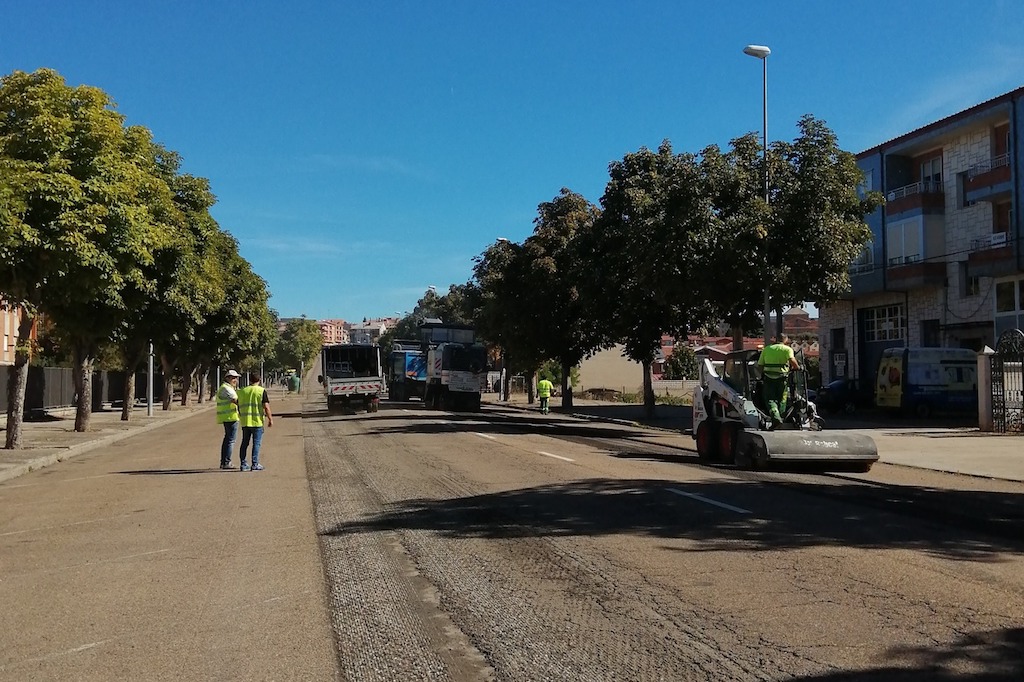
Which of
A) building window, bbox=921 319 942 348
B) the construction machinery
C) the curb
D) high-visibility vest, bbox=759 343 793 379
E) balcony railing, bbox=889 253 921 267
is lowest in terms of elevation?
the curb

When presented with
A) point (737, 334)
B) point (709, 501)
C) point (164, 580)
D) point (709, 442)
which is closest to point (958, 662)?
point (164, 580)

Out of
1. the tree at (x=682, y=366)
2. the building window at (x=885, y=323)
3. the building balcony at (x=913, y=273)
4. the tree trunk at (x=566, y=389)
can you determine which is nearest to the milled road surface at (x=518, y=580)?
the building balcony at (x=913, y=273)

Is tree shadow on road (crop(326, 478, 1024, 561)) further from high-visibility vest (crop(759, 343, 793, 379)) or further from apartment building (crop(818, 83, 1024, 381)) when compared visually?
apartment building (crop(818, 83, 1024, 381))

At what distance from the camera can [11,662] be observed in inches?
218

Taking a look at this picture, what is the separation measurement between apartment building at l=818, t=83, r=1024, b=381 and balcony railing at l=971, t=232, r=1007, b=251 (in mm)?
43

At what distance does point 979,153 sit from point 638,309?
53.3 ft

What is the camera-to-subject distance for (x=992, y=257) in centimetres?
3288

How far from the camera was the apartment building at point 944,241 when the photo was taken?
33031 millimetres

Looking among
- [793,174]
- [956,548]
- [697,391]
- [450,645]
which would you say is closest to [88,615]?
[450,645]

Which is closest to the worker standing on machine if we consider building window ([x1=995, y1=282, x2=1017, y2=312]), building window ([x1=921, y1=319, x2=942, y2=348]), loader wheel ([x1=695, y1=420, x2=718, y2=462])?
loader wheel ([x1=695, y1=420, x2=718, y2=462])

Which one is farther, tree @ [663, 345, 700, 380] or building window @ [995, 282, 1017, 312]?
tree @ [663, 345, 700, 380]

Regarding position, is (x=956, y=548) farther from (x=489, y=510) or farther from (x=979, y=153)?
(x=979, y=153)

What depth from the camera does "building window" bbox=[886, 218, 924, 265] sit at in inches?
1455

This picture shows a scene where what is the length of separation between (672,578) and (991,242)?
32.4m
